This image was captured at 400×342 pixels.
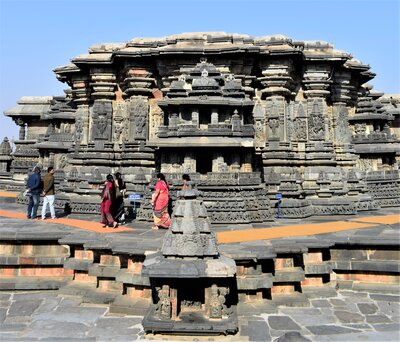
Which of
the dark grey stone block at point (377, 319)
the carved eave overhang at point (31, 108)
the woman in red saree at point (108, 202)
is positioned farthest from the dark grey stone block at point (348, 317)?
the carved eave overhang at point (31, 108)

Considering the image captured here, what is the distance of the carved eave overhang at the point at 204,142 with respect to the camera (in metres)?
10.8

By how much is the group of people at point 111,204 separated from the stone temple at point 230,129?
993 millimetres

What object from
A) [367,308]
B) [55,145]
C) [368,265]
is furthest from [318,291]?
[55,145]

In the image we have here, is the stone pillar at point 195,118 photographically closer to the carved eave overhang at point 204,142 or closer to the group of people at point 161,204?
the carved eave overhang at point 204,142

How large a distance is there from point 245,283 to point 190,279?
1.42 metres

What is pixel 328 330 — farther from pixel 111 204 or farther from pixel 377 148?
pixel 377 148

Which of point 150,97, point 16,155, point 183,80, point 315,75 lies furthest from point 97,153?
point 16,155

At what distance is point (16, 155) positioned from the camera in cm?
2512

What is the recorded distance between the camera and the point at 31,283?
758 cm

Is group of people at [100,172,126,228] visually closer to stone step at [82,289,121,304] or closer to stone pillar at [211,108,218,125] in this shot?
stone step at [82,289,121,304]

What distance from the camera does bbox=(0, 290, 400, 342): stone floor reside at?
5184mm

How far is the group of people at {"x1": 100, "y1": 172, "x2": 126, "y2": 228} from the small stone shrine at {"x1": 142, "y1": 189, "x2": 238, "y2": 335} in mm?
4436

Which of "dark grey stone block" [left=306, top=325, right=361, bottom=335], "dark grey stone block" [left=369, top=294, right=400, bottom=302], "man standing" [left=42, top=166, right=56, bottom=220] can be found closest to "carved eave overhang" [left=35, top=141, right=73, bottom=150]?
"man standing" [left=42, top=166, right=56, bottom=220]

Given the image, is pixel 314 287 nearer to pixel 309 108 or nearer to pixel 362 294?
pixel 362 294
